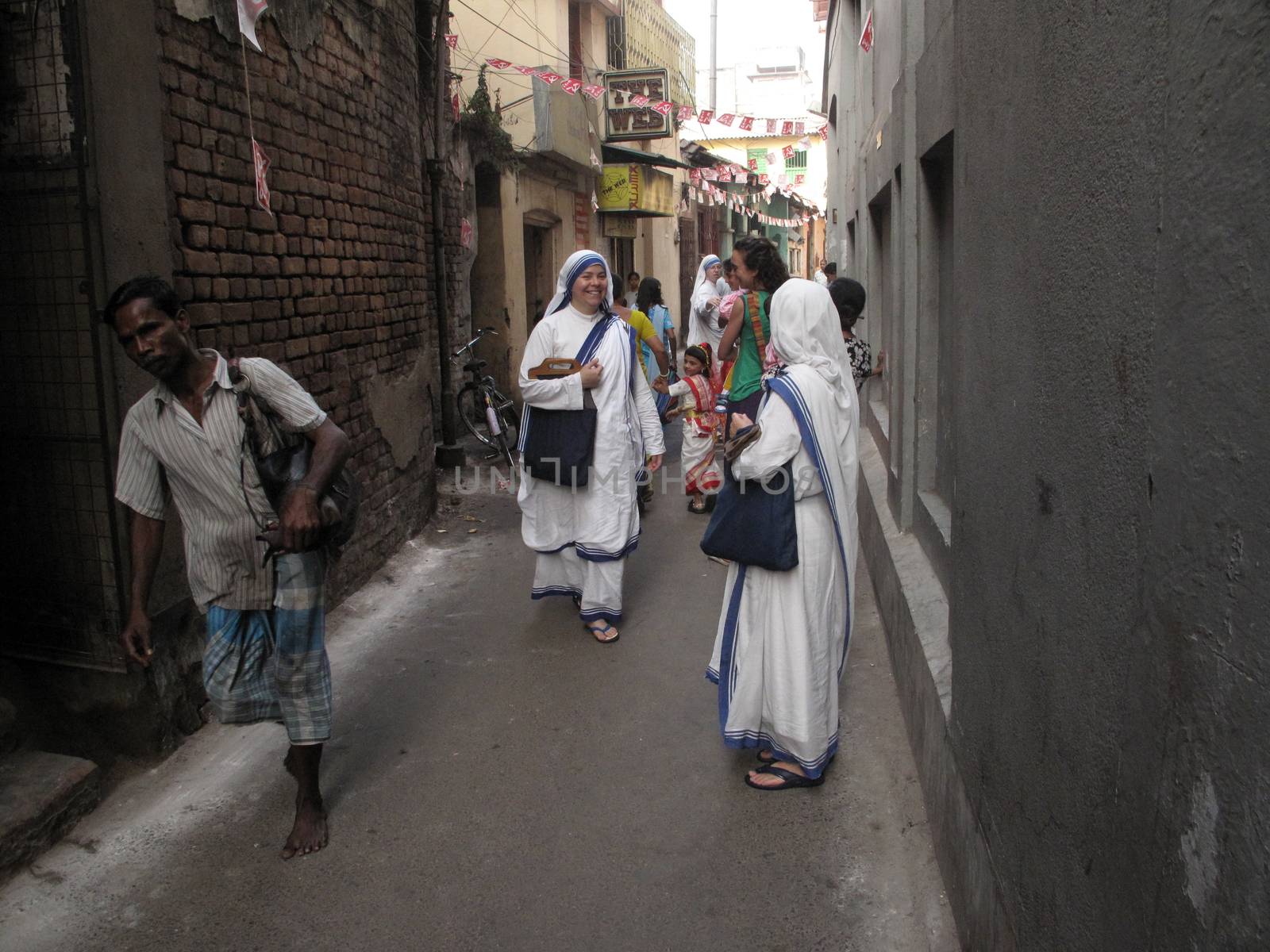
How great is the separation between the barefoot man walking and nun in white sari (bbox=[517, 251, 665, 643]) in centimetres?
225

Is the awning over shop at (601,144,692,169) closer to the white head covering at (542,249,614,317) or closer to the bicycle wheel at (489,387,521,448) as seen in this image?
the bicycle wheel at (489,387,521,448)

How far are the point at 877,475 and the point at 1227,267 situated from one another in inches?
241

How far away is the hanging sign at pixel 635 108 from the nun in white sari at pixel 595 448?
1373 centimetres

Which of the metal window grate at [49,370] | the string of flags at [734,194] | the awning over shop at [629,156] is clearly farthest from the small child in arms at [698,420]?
the string of flags at [734,194]

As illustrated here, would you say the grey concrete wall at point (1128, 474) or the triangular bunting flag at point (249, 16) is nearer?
the grey concrete wall at point (1128, 474)

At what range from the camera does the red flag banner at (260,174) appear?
5043 millimetres

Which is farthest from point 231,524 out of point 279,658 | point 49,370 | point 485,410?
point 485,410

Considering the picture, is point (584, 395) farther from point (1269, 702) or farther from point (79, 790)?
point (1269, 702)

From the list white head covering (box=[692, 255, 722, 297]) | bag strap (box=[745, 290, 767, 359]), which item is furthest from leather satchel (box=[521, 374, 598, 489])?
white head covering (box=[692, 255, 722, 297])

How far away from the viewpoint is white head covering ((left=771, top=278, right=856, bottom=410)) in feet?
12.9

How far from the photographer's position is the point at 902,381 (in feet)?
18.5

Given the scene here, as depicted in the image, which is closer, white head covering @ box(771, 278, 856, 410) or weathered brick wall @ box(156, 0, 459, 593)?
white head covering @ box(771, 278, 856, 410)

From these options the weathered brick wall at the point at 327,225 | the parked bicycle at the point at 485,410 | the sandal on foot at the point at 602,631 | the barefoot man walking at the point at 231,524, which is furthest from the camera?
the parked bicycle at the point at 485,410

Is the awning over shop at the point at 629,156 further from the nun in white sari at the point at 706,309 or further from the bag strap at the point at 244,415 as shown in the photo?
the bag strap at the point at 244,415
